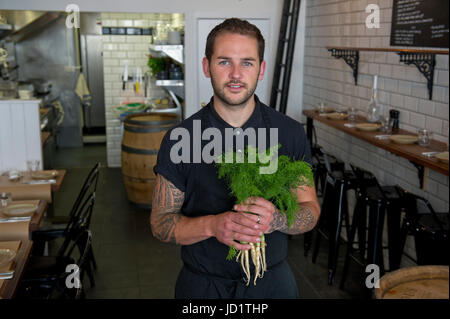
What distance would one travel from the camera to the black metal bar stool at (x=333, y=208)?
418 cm

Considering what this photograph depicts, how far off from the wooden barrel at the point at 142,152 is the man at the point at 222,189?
385 centimetres

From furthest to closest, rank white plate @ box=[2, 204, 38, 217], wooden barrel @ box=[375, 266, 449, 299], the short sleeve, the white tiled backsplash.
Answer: the white tiled backsplash < white plate @ box=[2, 204, 38, 217] < the short sleeve < wooden barrel @ box=[375, 266, 449, 299]

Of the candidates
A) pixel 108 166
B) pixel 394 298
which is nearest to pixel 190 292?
pixel 394 298

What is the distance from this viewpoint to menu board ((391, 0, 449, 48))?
3598mm

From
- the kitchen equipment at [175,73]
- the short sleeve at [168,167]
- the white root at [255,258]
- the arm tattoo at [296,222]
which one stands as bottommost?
the white root at [255,258]

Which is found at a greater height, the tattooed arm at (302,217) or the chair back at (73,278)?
the tattooed arm at (302,217)

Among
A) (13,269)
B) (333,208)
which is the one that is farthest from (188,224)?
(333,208)

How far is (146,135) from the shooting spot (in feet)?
19.1

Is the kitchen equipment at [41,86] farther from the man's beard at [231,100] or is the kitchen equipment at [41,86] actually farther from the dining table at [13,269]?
the man's beard at [231,100]

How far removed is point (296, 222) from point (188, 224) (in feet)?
1.24

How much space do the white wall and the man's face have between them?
4532 millimetres

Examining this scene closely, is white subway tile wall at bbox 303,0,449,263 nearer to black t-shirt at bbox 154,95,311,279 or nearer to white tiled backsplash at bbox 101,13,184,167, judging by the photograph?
black t-shirt at bbox 154,95,311,279

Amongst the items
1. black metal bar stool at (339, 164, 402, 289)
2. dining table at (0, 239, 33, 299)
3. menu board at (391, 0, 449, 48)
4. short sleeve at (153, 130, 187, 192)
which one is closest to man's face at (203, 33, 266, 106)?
short sleeve at (153, 130, 187, 192)

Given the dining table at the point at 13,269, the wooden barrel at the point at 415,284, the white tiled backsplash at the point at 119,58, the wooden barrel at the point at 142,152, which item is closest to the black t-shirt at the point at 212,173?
the wooden barrel at the point at 415,284
